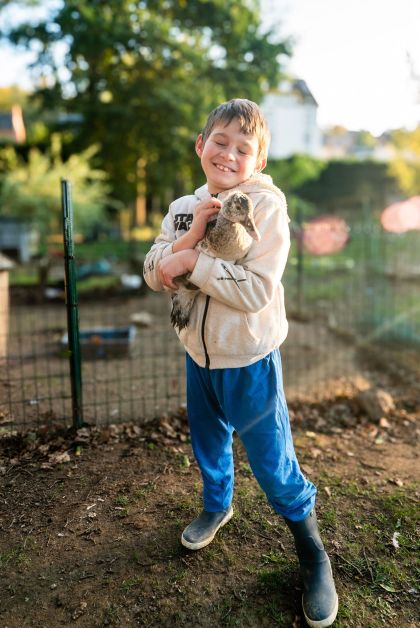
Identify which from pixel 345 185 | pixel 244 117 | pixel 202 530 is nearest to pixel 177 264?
pixel 244 117

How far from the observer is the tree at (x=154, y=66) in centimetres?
1241

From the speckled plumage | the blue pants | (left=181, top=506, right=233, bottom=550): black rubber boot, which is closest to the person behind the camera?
the speckled plumage

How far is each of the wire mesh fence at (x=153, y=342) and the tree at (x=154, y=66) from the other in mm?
5144

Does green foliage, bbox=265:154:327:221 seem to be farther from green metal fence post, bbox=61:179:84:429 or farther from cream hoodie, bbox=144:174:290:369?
cream hoodie, bbox=144:174:290:369

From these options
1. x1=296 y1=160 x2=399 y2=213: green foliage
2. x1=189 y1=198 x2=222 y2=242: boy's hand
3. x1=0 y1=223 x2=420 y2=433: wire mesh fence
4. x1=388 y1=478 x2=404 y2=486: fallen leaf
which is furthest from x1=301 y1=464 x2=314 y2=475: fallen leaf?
x1=296 y1=160 x2=399 y2=213: green foliage

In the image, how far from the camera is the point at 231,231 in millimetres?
1761

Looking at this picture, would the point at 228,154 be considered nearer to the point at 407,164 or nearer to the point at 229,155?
the point at 229,155

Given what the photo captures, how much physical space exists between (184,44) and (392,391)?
1068 centimetres

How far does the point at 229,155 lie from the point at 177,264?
433mm

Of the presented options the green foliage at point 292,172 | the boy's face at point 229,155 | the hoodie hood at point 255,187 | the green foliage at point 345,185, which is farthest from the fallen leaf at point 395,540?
the green foliage at point 345,185

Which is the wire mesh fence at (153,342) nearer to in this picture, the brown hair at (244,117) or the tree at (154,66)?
the brown hair at (244,117)

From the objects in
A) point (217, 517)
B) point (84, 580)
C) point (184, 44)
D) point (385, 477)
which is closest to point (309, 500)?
point (217, 517)

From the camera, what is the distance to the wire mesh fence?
14.0ft

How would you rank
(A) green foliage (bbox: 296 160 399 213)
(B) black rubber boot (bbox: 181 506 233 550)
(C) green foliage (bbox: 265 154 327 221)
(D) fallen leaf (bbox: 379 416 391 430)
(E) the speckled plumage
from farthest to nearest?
(A) green foliage (bbox: 296 160 399 213), (C) green foliage (bbox: 265 154 327 221), (D) fallen leaf (bbox: 379 416 391 430), (B) black rubber boot (bbox: 181 506 233 550), (E) the speckled plumage
